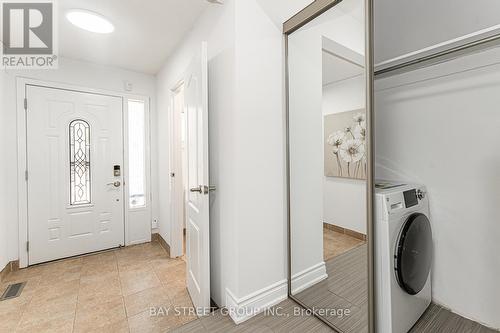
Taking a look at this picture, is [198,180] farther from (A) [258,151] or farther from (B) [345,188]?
(B) [345,188]

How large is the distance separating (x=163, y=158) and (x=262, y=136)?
2.00m

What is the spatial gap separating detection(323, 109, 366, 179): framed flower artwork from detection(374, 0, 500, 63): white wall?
3.27ft

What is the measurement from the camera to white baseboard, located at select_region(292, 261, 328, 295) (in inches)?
66.3

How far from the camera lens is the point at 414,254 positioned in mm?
1447

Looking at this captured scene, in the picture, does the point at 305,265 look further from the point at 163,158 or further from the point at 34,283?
the point at 34,283

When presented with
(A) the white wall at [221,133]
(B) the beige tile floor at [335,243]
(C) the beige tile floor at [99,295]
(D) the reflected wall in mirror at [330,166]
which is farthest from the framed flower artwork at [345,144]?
(C) the beige tile floor at [99,295]

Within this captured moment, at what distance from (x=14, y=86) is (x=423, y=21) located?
409 centimetres

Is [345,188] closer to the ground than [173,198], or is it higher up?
higher up

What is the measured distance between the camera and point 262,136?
67.8 inches

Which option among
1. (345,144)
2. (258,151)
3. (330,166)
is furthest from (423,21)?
(258,151)

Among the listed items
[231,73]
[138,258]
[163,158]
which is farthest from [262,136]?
[138,258]

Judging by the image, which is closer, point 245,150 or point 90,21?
point 245,150

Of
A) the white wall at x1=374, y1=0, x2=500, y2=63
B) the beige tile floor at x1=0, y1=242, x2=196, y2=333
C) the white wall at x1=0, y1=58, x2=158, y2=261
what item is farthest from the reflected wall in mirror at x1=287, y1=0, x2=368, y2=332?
the white wall at x1=0, y1=58, x2=158, y2=261

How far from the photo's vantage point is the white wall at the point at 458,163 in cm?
152
